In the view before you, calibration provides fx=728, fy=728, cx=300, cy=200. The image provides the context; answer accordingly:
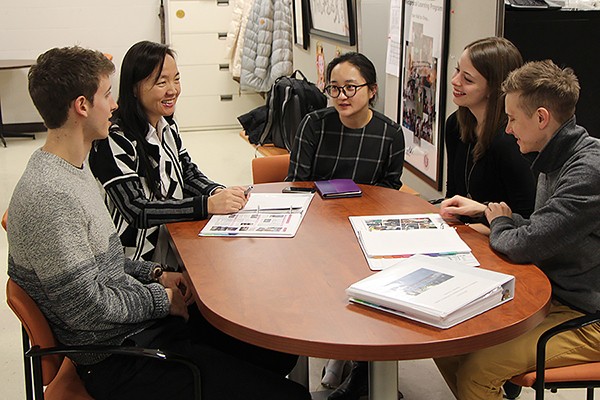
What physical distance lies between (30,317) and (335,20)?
386cm

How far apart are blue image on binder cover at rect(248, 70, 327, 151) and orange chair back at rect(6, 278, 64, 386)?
354 cm

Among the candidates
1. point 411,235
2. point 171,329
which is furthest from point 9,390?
point 411,235

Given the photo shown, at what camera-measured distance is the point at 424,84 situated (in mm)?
4184

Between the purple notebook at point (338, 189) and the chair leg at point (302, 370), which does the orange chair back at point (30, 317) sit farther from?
the purple notebook at point (338, 189)

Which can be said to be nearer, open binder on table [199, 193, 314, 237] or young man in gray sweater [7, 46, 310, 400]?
young man in gray sweater [7, 46, 310, 400]

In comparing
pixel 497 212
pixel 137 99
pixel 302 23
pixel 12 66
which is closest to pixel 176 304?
pixel 137 99

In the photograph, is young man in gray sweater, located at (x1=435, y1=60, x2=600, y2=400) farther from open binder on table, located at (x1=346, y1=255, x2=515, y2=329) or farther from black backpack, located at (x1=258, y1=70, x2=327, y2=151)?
black backpack, located at (x1=258, y1=70, x2=327, y2=151)

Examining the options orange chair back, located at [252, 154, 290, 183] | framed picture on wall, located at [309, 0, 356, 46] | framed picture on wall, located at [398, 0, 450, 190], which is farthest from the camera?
framed picture on wall, located at [309, 0, 356, 46]

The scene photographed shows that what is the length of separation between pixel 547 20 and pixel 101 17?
5.89 meters

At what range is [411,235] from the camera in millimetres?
2193

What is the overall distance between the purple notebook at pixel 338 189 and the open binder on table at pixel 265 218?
59mm

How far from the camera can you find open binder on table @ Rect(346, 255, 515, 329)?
5.31ft

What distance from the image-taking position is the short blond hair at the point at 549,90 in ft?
6.73

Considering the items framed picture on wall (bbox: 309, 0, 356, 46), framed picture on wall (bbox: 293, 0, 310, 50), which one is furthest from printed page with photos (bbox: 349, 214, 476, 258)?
framed picture on wall (bbox: 293, 0, 310, 50)
